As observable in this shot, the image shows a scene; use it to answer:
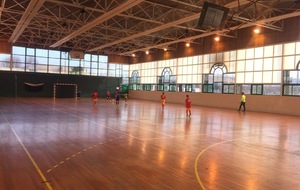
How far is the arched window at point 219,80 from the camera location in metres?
28.8

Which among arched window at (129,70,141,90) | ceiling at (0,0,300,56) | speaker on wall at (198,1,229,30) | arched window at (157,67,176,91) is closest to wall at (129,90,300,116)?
arched window at (157,67,176,91)

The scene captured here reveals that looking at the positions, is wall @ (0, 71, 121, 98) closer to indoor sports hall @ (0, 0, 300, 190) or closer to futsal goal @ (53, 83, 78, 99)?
indoor sports hall @ (0, 0, 300, 190)

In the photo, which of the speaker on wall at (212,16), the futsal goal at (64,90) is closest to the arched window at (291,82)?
the speaker on wall at (212,16)

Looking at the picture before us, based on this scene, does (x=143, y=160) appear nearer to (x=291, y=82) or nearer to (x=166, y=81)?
(x=291, y=82)

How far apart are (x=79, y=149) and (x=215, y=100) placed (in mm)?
24019

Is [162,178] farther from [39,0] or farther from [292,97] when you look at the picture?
[292,97]

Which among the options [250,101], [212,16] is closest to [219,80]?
[250,101]

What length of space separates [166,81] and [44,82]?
18.1 metres

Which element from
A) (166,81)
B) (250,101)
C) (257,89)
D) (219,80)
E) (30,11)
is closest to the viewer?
(30,11)

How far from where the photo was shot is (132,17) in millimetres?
21328

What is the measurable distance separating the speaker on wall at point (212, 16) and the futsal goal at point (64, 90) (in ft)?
110

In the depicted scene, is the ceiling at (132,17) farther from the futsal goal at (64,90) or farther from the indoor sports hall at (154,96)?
Result: the futsal goal at (64,90)

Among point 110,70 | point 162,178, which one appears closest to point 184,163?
point 162,178

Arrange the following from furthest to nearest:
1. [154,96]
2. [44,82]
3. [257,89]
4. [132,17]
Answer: [154,96] < [44,82] < [257,89] < [132,17]
